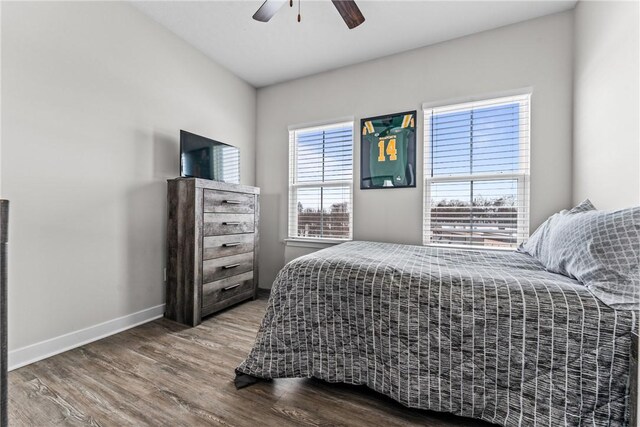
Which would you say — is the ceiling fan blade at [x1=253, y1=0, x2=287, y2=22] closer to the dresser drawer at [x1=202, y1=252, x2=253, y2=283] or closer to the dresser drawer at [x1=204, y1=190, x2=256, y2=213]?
the dresser drawer at [x1=204, y1=190, x2=256, y2=213]

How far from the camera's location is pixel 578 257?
1.19 metres

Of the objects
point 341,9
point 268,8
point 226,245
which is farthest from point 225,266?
point 341,9

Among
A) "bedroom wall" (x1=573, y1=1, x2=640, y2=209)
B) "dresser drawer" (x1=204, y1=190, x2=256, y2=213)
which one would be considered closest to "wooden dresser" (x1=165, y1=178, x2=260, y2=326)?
"dresser drawer" (x1=204, y1=190, x2=256, y2=213)

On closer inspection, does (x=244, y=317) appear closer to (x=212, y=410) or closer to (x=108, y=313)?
(x=108, y=313)

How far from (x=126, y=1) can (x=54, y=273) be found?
2211 mm

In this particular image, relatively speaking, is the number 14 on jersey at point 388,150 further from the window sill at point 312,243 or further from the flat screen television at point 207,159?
the flat screen television at point 207,159

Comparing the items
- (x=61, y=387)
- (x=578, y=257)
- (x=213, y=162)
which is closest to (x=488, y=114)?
(x=578, y=257)

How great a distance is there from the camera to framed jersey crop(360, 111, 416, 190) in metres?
2.75

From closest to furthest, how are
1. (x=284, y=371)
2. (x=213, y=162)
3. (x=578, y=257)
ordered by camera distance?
1. (x=578, y=257)
2. (x=284, y=371)
3. (x=213, y=162)

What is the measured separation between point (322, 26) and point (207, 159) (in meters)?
1.66

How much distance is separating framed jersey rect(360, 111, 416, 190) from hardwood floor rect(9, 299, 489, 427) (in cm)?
197

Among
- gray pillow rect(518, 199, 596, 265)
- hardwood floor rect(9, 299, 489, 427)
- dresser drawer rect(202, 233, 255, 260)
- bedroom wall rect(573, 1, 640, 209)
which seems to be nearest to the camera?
hardwood floor rect(9, 299, 489, 427)

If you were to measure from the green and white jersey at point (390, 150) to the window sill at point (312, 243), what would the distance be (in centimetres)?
81

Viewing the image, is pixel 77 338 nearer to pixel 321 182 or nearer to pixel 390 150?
pixel 321 182
